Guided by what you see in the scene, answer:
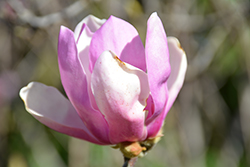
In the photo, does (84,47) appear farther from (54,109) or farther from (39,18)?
(39,18)

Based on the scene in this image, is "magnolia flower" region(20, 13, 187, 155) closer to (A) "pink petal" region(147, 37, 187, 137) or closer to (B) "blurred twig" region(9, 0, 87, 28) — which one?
(A) "pink petal" region(147, 37, 187, 137)

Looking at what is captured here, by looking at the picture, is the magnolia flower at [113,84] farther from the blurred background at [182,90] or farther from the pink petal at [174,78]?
the blurred background at [182,90]

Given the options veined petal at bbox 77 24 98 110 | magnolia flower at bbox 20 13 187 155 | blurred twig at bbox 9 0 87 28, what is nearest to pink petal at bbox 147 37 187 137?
magnolia flower at bbox 20 13 187 155

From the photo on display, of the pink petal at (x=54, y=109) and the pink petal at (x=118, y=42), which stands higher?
the pink petal at (x=118, y=42)

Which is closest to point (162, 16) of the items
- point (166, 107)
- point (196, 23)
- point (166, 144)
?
point (196, 23)

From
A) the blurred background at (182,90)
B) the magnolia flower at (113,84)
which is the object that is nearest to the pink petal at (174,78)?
the magnolia flower at (113,84)

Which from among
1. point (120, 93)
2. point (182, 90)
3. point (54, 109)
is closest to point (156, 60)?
point (120, 93)
